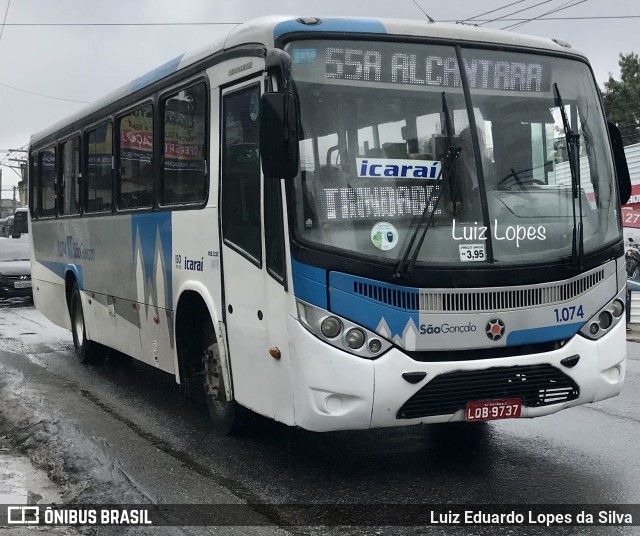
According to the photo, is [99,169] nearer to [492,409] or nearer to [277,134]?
[277,134]

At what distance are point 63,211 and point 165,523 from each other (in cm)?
758

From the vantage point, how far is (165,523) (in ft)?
18.6

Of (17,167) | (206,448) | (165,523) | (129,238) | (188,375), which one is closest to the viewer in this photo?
(165,523)

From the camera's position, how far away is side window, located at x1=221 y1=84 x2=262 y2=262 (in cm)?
665

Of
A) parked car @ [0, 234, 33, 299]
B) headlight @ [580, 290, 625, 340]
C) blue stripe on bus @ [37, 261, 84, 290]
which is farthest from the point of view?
parked car @ [0, 234, 33, 299]

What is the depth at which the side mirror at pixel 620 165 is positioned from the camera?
23.4 ft

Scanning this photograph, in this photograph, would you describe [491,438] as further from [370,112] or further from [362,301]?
[370,112]

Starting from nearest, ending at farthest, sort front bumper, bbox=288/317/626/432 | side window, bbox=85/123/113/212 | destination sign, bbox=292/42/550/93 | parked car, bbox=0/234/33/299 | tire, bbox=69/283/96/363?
front bumper, bbox=288/317/626/432
destination sign, bbox=292/42/550/93
side window, bbox=85/123/113/212
tire, bbox=69/283/96/363
parked car, bbox=0/234/33/299

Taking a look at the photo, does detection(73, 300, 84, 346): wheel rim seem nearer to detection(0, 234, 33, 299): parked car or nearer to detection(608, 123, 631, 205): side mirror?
detection(608, 123, 631, 205): side mirror

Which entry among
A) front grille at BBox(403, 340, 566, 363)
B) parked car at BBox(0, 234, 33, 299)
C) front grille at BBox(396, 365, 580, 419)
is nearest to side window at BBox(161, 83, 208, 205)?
front grille at BBox(403, 340, 566, 363)

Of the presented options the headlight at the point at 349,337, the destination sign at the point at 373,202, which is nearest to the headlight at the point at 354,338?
the headlight at the point at 349,337

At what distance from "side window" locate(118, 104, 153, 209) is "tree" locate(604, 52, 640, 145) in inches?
1884

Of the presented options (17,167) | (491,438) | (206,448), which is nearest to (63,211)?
(206,448)

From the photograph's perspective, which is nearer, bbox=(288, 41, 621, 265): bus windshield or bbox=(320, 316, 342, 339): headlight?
bbox=(320, 316, 342, 339): headlight
